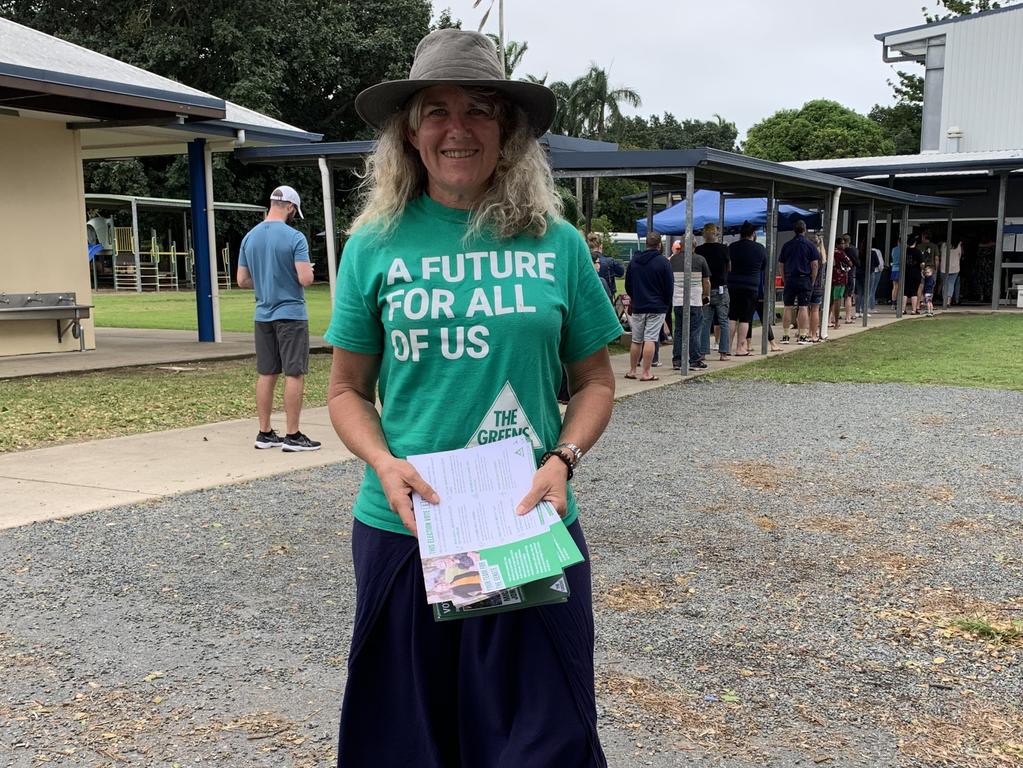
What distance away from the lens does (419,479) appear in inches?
73.6

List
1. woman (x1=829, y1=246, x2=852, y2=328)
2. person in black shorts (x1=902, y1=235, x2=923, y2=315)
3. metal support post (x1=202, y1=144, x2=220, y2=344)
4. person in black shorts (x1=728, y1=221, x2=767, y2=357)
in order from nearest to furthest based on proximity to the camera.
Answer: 1. person in black shorts (x1=728, y1=221, x2=767, y2=357)
2. metal support post (x1=202, y1=144, x2=220, y2=344)
3. woman (x1=829, y1=246, x2=852, y2=328)
4. person in black shorts (x1=902, y1=235, x2=923, y2=315)

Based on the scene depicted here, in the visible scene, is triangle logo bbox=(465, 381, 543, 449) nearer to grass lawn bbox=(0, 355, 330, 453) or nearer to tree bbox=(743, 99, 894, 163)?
grass lawn bbox=(0, 355, 330, 453)

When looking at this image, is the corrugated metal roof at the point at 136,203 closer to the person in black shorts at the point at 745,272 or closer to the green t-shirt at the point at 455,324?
the person in black shorts at the point at 745,272

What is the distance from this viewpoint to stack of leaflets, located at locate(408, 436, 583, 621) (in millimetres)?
1759

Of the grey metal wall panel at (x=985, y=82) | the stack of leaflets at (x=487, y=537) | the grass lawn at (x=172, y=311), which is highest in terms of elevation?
the grey metal wall panel at (x=985, y=82)

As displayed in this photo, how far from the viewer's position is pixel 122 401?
9781mm

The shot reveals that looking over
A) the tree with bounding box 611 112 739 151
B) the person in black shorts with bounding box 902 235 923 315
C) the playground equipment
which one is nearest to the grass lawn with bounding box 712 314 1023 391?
the person in black shorts with bounding box 902 235 923 315

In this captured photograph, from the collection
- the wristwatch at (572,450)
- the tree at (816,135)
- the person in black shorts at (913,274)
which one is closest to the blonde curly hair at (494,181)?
the wristwatch at (572,450)

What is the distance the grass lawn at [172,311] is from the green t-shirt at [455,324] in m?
15.5

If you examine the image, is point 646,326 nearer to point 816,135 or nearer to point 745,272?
point 745,272

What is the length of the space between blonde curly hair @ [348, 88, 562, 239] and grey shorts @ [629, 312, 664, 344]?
965 cm

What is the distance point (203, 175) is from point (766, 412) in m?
10.4

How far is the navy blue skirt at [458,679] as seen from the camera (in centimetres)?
193

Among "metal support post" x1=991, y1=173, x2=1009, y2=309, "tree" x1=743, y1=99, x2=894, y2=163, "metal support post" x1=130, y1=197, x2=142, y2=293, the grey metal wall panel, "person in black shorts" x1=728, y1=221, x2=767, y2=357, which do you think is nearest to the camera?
"person in black shorts" x1=728, y1=221, x2=767, y2=357
